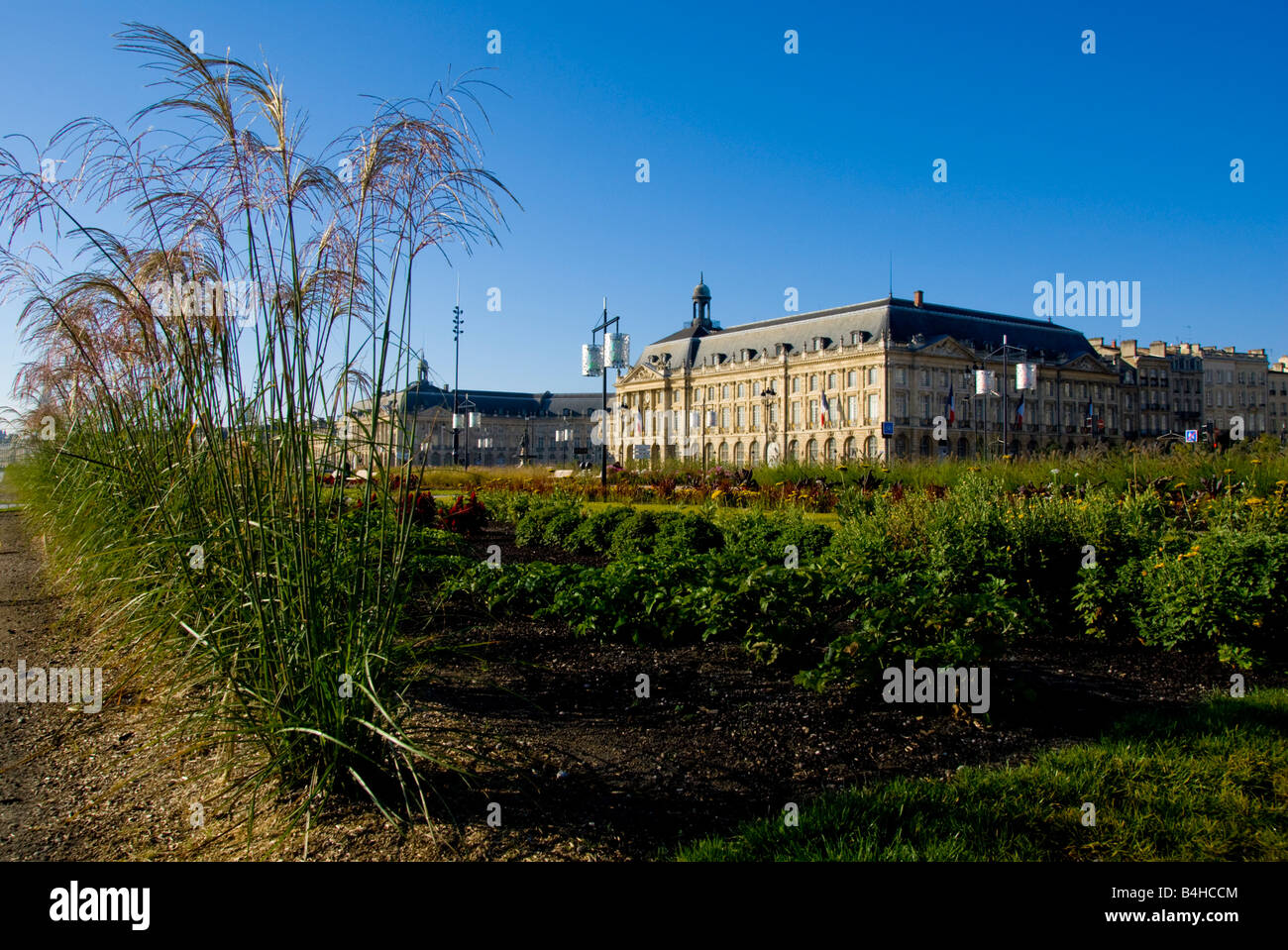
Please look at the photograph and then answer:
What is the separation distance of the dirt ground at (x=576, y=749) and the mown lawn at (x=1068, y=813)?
9.0 inches

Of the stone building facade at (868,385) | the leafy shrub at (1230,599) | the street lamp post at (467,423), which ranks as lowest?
the leafy shrub at (1230,599)

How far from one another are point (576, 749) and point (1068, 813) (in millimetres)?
1846

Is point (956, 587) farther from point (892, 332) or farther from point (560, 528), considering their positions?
point (892, 332)

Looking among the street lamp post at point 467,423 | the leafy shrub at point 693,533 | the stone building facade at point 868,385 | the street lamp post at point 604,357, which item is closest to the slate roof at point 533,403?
the stone building facade at point 868,385

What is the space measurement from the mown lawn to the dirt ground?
23 centimetres

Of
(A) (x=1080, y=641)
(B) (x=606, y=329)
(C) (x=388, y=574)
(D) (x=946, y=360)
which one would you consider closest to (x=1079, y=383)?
(D) (x=946, y=360)

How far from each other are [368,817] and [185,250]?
8.12 ft

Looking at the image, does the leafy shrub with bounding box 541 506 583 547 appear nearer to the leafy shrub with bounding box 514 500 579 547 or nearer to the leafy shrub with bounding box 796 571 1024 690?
the leafy shrub with bounding box 514 500 579 547

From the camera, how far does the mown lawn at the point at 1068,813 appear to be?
2.64 metres

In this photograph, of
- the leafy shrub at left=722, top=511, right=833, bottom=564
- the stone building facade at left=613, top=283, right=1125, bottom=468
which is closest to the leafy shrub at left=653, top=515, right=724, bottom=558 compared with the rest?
the leafy shrub at left=722, top=511, right=833, bottom=564

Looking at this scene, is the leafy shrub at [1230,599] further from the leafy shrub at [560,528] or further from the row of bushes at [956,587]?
the leafy shrub at [560,528]

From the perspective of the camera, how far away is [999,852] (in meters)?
2.66

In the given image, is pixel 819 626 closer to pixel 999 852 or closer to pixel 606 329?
pixel 999 852
